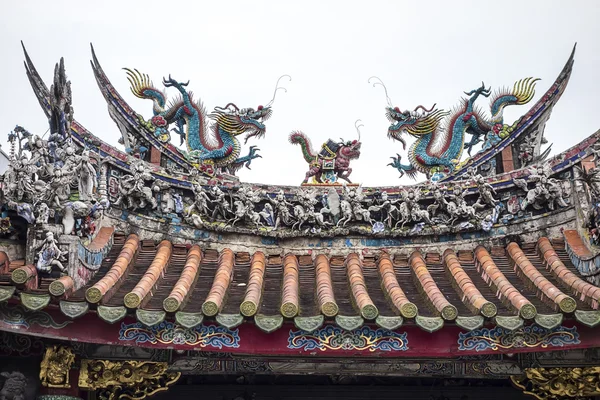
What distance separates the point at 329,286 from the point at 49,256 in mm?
2941

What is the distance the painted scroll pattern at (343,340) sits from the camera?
7.94 meters

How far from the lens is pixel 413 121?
12.4 meters

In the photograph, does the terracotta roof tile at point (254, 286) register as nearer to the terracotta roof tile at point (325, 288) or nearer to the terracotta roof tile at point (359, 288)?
the terracotta roof tile at point (325, 288)

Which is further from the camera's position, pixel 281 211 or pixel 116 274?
pixel 281 211

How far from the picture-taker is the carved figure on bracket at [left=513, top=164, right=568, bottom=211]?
10.4m

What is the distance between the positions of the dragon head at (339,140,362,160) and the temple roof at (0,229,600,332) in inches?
73.2

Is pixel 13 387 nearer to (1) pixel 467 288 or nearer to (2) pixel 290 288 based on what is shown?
(2) pixel 290 288

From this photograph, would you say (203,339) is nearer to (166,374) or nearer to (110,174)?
(166,374)

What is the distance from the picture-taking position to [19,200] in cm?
852

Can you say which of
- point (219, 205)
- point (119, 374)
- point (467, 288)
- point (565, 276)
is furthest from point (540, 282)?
point (119, 374)

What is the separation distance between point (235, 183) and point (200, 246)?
0.99 meters

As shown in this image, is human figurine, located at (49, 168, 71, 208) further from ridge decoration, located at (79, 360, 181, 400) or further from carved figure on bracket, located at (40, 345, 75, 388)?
ridge decoration, located at (79, 360, 181, 400)

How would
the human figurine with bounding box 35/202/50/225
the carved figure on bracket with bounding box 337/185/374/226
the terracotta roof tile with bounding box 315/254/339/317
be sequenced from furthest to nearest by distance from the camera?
the carved figure on bracket with bounding box 337/185/374/226 → the human figurine with bounding box 35/202/50/225 → the terracotta roof tile with bounding box 315/254/339/317

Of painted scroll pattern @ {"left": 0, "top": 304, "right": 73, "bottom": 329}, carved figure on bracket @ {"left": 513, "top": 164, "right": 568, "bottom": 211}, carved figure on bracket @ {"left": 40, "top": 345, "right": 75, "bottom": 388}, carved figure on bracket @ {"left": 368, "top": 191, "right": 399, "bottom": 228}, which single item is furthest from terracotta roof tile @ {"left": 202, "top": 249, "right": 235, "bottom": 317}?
carved figure on bracket @ {"left": 513, "top": 164, "right": 568, "bottom": 211}
